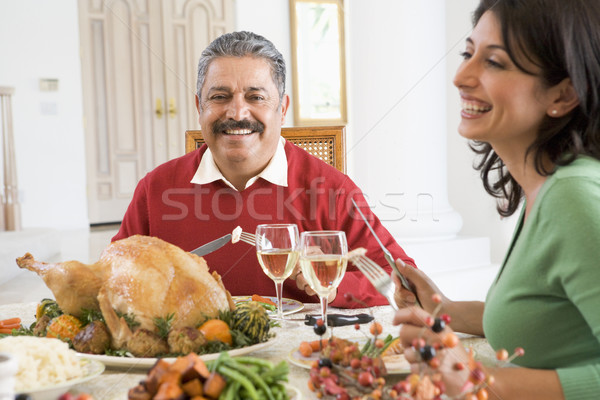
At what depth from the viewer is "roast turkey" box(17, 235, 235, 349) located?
93cm

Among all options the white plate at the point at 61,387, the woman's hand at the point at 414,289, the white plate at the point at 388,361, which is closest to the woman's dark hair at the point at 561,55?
the woman's hand at the point at 414,289

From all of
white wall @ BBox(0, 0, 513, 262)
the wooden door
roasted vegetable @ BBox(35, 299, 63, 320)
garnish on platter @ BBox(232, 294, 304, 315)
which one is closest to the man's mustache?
garnish on platter @ BBox(232, 294, 304, 315)

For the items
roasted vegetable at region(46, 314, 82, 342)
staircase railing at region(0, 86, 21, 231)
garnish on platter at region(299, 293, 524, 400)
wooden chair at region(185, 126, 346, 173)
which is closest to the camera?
garnish on platter at region(299, 293, 524, 400)

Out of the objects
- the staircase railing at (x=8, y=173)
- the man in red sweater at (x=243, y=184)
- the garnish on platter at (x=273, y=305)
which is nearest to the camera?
the garnish on platter at (x=273, y=305)

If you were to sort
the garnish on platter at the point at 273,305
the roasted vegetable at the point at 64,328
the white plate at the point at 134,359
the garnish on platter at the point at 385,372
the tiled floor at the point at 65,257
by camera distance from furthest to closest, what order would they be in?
1. the tiled floor at the point at 65,257
2. the garnish on platter at the point at 273,305
3. the roasted vegetable at the point at 64,328
4. the white plate at the point at 134,359
5. the garnish on platter at the point at 385,372

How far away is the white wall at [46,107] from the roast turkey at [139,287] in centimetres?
606

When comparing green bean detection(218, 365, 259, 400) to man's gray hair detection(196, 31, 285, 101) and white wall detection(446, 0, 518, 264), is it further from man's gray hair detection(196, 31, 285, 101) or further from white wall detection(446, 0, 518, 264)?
white wall detection(446, 0, 518, 264)

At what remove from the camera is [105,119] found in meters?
6.80

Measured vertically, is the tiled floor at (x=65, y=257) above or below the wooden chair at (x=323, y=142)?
below

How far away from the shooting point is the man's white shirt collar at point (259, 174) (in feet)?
6.15

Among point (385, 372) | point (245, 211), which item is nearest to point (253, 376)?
point (385, 372)

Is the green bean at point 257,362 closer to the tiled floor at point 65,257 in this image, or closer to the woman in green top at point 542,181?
the woman in green top at point 542,181

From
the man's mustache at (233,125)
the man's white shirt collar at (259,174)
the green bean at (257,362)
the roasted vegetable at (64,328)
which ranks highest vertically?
the man's mustache at (233,125)

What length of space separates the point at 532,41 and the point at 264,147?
1.02m
